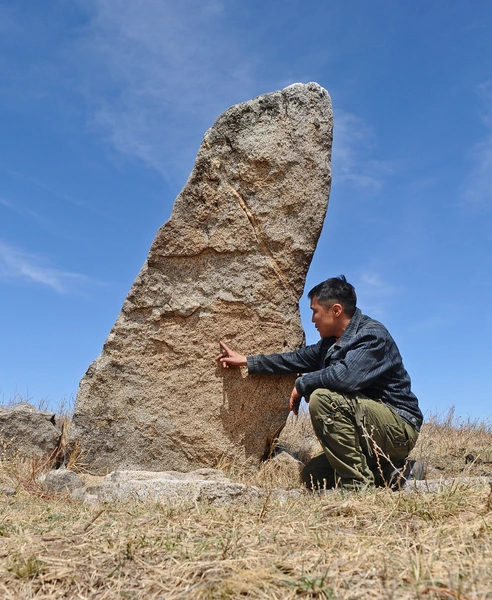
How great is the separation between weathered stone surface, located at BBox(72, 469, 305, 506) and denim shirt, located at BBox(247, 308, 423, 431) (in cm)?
95

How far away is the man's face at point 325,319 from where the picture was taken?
534cm

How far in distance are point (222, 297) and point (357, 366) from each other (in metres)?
1.58

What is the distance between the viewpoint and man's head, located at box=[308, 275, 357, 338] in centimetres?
532

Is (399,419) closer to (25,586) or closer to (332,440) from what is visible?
(332,440)

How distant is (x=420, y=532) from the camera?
2934 millimetres

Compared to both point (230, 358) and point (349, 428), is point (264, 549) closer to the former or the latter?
point (349, 428)

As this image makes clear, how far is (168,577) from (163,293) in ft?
11.9

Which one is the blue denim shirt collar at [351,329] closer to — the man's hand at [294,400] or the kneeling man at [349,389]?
the kneeling man at [349,389]

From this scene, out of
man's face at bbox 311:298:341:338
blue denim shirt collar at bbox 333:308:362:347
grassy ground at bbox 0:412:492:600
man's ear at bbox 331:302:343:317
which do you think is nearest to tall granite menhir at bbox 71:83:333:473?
man's face at bbox 311:298:341:338

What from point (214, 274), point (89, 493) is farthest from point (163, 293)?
point (89, 493)

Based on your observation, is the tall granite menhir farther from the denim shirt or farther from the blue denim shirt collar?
the blue denim shirt collar

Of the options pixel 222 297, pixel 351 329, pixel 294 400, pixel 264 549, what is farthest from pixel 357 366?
pixel 264 549

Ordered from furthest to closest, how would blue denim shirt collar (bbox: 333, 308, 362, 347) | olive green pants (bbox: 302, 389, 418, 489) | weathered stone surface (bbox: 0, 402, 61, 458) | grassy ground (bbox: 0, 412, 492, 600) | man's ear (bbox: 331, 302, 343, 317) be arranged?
weathered stone surface (bbox: 0, 402, 61, 458) → man's ear (bbox: 331, 302, 343, 317) → blue denim shirt collar (bbox: 333, 308, 362, 347) → olive green pants (bbox: 302, 389, 418, 489) → grassy ground (bbox: 0, 412, 492, 600)

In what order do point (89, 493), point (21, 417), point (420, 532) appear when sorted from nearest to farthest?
point (420, 532) → point (89, 493) → point (21, 417)
